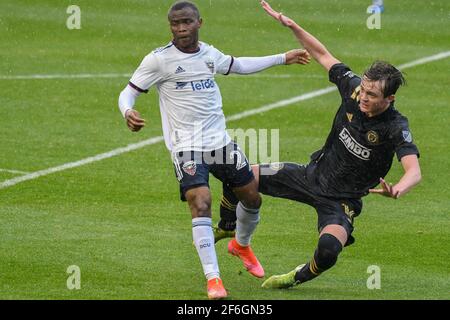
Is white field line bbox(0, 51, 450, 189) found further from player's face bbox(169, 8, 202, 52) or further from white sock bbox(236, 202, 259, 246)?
player's face bbox(169, 8, 202, 52)

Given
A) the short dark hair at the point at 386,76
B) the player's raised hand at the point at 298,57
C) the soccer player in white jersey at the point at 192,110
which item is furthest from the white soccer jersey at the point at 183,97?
the short dark hair at the point at 386,76

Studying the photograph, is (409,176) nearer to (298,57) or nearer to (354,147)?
(354,147)

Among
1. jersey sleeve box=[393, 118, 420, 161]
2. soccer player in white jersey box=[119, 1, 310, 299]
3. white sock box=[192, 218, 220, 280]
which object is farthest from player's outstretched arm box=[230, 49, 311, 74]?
white sock box=[192, 218, 220, 280]

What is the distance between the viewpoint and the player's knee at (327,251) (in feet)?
33.2

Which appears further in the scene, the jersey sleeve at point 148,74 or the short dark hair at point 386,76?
the jersey sleeve at point 148,74

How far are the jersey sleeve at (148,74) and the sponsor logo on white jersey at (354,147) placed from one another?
1748 millimetres

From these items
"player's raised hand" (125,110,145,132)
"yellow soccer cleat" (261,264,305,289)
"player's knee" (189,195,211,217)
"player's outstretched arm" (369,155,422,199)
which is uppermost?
"player's raised hand" (125,110,145,132)

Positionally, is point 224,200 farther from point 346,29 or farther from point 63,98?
point 346,29

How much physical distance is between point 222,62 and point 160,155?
5.24m

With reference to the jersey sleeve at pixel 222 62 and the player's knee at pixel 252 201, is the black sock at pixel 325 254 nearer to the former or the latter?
the player's knee at pixel 252 201

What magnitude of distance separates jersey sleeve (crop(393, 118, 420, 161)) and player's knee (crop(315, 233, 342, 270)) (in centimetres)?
91

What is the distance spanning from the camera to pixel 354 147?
1050 cm

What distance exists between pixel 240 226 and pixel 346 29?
41.8ft

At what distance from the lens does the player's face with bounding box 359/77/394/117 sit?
33.3 ft
